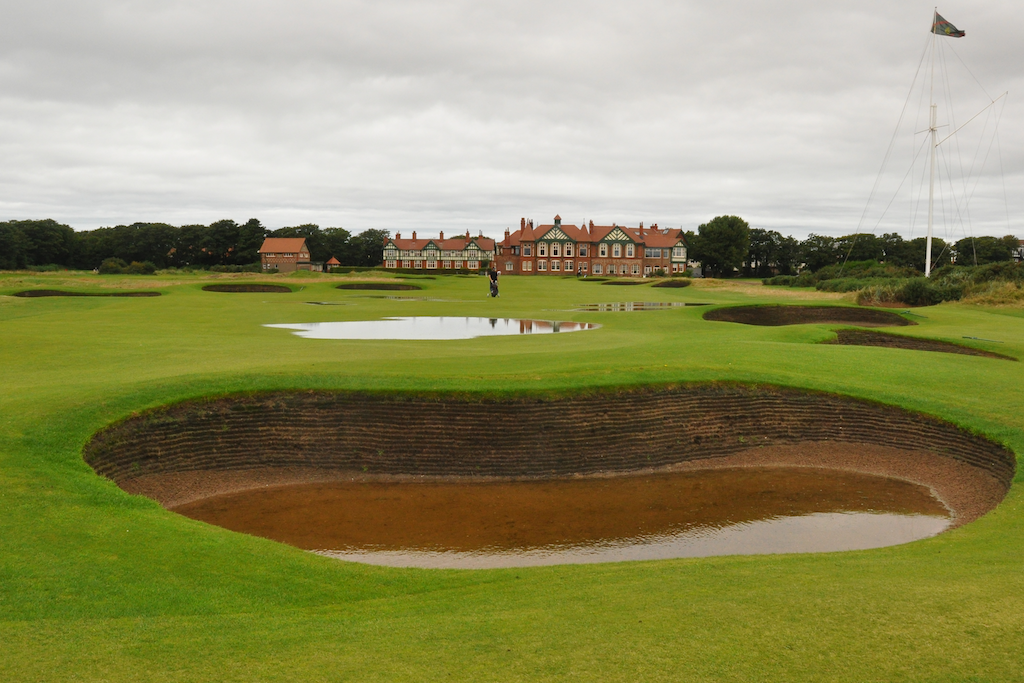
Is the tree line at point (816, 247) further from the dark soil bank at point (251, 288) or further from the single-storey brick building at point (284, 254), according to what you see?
the dark soil bank at point (251, 288)

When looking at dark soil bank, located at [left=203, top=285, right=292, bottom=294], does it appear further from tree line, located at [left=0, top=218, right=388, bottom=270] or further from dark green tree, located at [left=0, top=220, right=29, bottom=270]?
dark green tree, located at [left=0, top=220, right=29, bottom=270]

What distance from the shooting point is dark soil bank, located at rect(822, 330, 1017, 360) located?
2557 cm

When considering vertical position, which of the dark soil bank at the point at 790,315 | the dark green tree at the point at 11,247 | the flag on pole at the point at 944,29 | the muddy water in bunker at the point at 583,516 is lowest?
the muddy water in bunker at the point at 583,516

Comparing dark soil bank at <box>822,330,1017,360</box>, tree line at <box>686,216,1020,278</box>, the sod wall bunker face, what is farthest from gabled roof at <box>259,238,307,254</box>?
the sod wall bunker face

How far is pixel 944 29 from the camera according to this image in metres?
56.4

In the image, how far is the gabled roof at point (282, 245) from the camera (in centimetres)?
12812

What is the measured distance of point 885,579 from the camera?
24.8 ft

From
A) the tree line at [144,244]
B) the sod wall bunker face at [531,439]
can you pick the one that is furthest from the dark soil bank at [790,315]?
the tree line at [144,244]

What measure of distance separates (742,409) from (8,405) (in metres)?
Answer: 16.7

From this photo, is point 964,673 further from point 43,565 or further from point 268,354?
point 268,354

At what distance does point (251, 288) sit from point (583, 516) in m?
60.5

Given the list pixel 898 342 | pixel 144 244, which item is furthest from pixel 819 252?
pixel 144 244

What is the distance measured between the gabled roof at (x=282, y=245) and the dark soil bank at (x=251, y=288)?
62011 millimetres

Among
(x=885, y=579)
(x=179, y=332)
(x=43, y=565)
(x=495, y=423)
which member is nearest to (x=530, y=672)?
(x=885, y=579)
